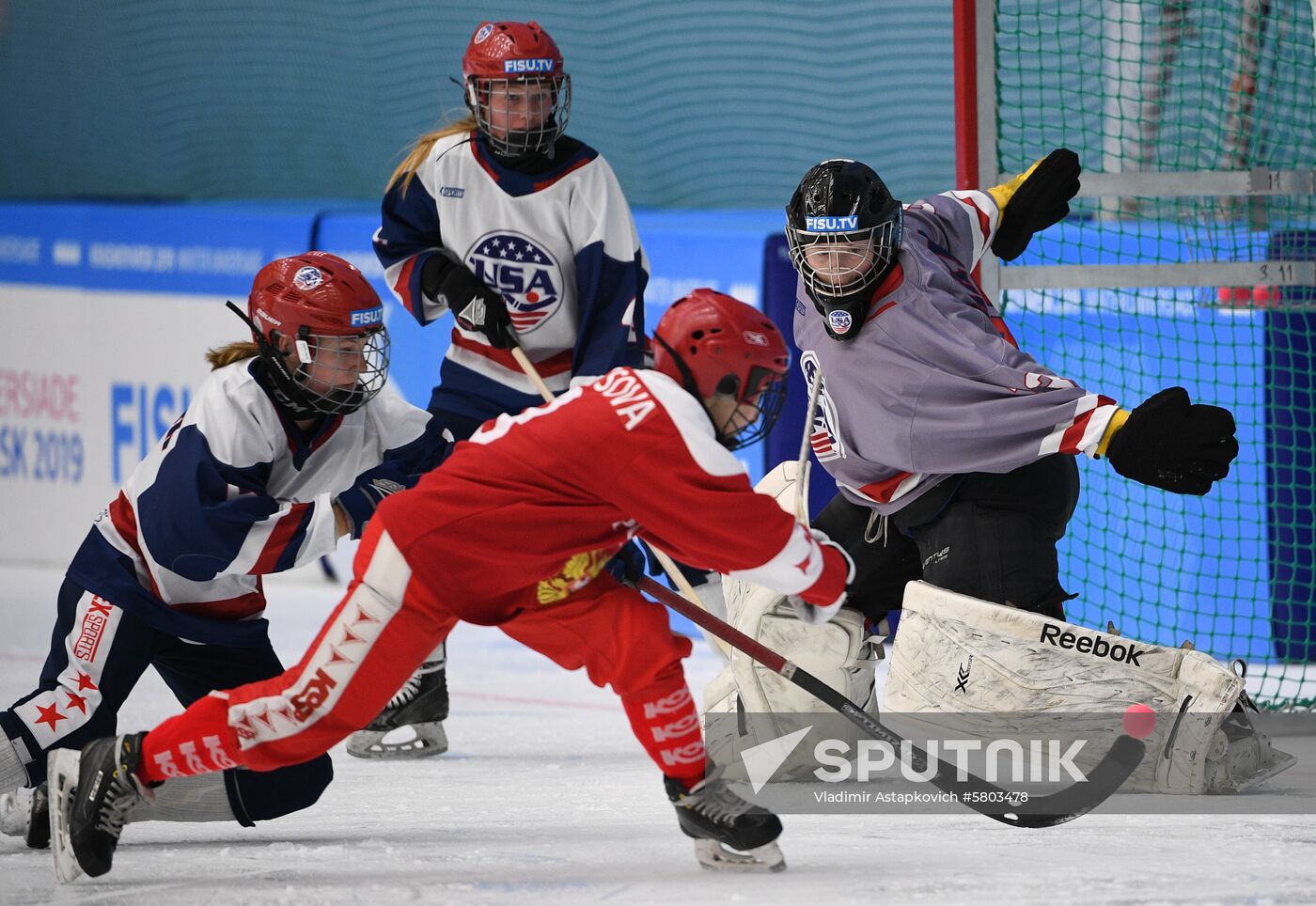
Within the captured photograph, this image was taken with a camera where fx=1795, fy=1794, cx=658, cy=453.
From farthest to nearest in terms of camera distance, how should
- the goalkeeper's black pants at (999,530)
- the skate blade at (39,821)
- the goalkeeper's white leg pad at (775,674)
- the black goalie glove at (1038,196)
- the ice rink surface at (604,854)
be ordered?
1. the black goalie glove at (1038,196)
2. the goalkeeper's white leg pad at (775,674)
3. the goalkeeper's black pants at (999,530)
4. the skate blade at (39,821)
5. the ice rink surface at (604,854)

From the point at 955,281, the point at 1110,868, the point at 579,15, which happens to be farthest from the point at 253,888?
the point at 579,15

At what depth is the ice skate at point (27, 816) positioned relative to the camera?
317 cm

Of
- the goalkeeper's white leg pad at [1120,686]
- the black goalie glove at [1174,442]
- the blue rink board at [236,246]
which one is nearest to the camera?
the black goalie glove at [1174,442]

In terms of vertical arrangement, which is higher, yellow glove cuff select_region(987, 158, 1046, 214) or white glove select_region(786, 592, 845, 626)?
yellow glove cuff select_region(987, 158, 1046, 214)

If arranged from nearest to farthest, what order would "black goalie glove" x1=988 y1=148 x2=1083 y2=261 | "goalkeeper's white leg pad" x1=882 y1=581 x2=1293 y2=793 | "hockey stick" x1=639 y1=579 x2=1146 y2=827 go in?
"hockey stick" x1=639 y1=579 x2=1146 y2=827, "goalkeeper's white leg pad" x1=882 y1=581 x2=1293 y2=793, "black goalie glove" x1=988 y1=148 x2=1083 y2=261

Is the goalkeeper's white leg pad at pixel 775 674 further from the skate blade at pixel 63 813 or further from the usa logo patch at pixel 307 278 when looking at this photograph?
the skate blade at pixel 63 813

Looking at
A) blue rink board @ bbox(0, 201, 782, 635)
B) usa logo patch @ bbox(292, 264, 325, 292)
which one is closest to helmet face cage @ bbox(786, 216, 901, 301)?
usa logo patch @ bbox(292, 264, 325, 292)

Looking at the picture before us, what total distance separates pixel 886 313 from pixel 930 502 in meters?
0.40

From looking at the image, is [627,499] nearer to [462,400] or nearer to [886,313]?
[886,313]

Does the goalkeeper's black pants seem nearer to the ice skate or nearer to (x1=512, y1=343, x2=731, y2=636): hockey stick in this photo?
(x1=512, y1=343, x2=731, y2=636): hockey stick

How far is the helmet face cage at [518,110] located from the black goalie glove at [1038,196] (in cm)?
101

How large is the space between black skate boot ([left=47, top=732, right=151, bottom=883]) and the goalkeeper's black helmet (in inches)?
60.1

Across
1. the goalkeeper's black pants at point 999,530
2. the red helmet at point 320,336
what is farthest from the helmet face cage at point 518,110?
the goalkeeper's black pants at point 999,530

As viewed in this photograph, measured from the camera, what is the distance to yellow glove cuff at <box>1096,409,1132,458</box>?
3338 millimetres
